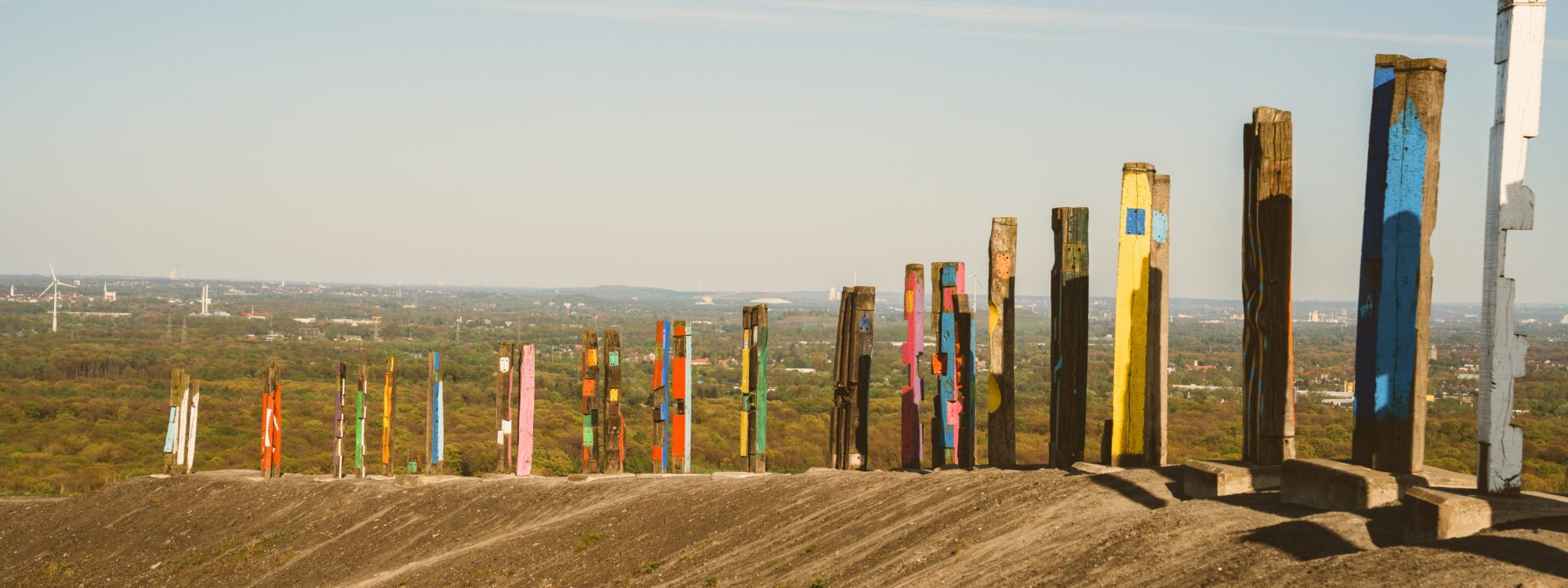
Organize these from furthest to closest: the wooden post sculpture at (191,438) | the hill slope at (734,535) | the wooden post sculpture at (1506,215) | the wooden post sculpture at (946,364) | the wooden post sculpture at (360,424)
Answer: the wooden post sculpture at (191,438) < the wooden post sculpture at (360,424) < the wooden post sculpture at (946,364) < the wooden post sculpture at (1506,215) < the hill slope at (734,535)

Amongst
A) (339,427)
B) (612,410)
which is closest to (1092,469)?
(612,410)

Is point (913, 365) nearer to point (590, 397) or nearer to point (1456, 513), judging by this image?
point (590, 397)

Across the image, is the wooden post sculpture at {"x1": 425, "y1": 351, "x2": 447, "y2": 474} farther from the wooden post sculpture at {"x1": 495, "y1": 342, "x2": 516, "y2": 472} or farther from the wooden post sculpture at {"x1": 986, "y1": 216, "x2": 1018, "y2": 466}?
the wooden post sculpture at {"x1": 986, "y1": 216, "x2": 1018, "y2": 466}

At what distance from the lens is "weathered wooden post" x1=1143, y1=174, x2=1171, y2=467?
31.1 feet

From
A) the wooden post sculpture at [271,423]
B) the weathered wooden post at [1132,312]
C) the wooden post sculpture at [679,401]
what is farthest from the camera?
the wooden post sculpture at [271,423]

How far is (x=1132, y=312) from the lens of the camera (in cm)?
970

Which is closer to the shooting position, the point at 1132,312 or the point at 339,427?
the point at 1132,312

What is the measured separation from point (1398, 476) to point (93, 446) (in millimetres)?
41881

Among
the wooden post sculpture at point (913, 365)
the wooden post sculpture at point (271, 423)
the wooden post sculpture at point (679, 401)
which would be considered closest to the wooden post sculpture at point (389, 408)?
the wooden post sculpture at point (271, 423)

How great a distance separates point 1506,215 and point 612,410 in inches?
466

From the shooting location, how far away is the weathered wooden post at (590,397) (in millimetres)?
16734

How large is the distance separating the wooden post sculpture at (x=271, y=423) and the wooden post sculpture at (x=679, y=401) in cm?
672

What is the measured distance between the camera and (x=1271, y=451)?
8344mm

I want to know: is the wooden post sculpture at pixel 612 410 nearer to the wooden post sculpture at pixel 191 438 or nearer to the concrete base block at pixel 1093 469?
the concrete base block at pixel 1093 469
